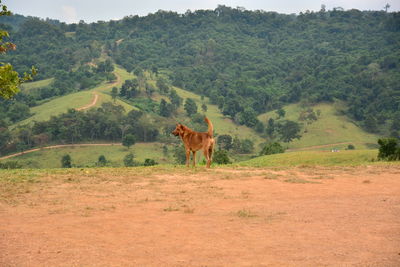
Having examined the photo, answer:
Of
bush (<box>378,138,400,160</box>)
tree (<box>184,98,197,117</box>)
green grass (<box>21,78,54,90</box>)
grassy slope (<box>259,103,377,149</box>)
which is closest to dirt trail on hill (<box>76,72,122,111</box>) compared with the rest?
green grass (<box>21,78,54,90</box>)

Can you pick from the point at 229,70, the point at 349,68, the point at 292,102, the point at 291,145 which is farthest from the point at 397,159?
the point at 229,70

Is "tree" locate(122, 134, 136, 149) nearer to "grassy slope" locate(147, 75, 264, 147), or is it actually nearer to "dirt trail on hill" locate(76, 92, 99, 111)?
"dirt trail on hill" locate(76, 92, 99, 111)

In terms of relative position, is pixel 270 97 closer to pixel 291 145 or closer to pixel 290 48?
pixel 291 145

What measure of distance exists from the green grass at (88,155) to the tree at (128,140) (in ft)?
3.10

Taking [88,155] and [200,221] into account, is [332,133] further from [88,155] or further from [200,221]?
[200,221]

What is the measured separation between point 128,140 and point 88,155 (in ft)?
20.6

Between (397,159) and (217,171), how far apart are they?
996 centimetres

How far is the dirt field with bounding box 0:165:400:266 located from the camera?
6.44 meters

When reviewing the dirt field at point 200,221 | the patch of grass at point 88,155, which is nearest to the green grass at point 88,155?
the patch of grass at point 88,155

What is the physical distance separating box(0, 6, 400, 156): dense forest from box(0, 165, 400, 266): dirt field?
63109mm

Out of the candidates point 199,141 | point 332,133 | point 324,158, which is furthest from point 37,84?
point 199,141

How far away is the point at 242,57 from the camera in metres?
141

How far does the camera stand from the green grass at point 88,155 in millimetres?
60000

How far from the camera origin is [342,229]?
7789mm
